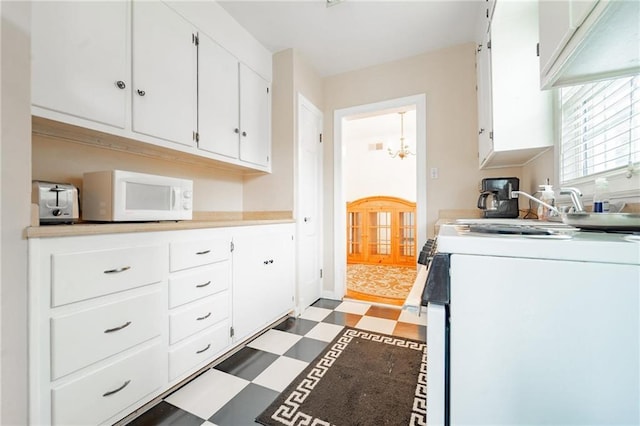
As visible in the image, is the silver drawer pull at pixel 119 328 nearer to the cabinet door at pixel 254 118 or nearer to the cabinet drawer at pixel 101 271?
the cabinet drawer at pixel 101 271

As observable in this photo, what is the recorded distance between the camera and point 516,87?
1554 mm

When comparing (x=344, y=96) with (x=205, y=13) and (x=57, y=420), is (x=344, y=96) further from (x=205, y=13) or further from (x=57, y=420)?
(x=57, y=420)

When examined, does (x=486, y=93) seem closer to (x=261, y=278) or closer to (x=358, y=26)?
(x=358, y=26)

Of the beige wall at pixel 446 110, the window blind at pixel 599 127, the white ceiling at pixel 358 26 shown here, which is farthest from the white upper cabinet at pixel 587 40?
the beige wall at pixel 446 110

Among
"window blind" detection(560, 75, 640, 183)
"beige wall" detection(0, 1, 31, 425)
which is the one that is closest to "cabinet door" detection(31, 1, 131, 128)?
"beige wall" detection(0, 1, 31, 425)

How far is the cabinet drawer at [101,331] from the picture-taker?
0.93 metres

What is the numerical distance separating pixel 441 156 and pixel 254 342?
2.26 meters

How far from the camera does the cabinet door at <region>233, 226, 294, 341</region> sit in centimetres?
175

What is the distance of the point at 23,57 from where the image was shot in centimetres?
92

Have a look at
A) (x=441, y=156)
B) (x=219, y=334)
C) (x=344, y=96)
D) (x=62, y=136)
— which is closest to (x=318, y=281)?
(x=219, y=334)

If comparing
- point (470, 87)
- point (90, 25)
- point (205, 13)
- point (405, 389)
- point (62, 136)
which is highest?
point (205, 13)

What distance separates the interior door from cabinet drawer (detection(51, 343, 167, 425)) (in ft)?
4.40

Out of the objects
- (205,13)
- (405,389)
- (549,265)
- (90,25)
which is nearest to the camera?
(549,265)

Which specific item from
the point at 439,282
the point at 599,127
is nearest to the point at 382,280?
the point at 599,127
